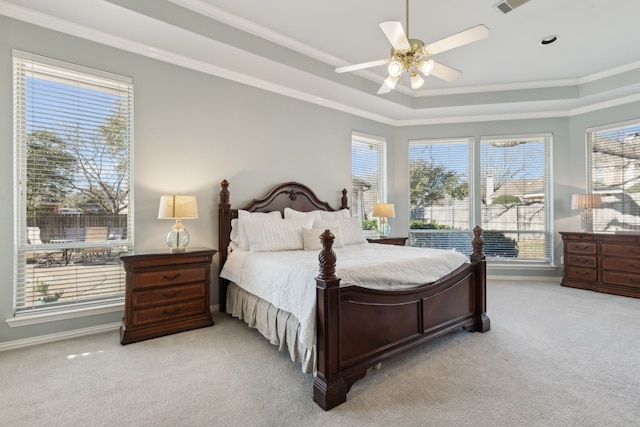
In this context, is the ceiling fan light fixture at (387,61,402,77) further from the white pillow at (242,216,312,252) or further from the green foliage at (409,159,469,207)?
the green foliage at (409,159,469,207)

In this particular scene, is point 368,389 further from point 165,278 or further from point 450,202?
point 450,202

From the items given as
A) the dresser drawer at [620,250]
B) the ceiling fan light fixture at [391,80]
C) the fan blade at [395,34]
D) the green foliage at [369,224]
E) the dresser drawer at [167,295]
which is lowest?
the dresser drawer at [167,295]

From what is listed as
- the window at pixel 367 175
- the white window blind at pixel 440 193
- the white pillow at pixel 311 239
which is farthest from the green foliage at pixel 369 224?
the white pillow at pixel 311 239

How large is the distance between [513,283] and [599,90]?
3.06 meters

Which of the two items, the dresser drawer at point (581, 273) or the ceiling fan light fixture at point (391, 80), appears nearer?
the ceiling fan light fixture at point (391, 80)

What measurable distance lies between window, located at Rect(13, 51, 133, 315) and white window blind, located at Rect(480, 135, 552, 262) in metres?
5.38

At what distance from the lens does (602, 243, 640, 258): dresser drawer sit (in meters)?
4.20

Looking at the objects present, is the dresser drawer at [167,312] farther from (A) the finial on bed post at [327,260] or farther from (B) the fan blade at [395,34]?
(B) the fan blade at [395,34]

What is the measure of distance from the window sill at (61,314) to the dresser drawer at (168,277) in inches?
22.0

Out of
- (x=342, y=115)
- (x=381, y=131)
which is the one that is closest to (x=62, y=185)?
(x=342, y=115)

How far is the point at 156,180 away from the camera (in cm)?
329

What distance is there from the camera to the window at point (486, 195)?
5.33 meters

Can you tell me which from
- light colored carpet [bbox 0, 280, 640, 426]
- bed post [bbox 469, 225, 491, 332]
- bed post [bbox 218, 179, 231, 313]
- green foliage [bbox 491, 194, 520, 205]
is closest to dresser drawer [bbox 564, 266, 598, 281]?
green foliage [bbox 491, 194, 520, 205]

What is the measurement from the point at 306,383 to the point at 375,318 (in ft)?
2.08
